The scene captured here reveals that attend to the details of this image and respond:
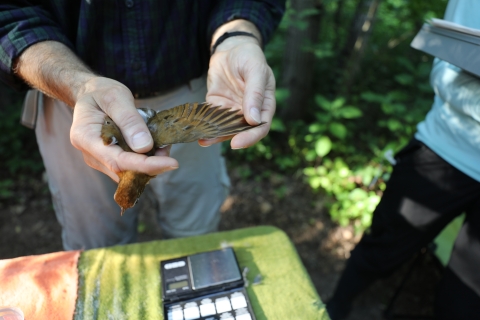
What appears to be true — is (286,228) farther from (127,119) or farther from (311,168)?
(127,119)

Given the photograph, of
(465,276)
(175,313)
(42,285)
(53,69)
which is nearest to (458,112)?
(465,276)

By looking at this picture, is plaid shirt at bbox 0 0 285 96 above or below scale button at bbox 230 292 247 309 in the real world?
above

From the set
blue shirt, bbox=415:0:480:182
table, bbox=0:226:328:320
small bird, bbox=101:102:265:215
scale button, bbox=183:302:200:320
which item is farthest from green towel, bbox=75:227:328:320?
blue shirt, bbox=415:0:480:182

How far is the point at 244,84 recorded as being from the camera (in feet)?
5.53

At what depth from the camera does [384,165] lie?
12.9ft

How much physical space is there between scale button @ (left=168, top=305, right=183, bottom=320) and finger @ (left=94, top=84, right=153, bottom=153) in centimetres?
76

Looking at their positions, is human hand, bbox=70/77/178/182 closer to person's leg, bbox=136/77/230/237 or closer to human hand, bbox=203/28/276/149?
human hand, bbox=203/28/276/149

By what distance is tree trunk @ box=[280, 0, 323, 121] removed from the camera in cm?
432

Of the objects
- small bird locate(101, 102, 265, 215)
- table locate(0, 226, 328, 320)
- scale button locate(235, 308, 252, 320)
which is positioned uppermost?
small bird locate(101, 102, 265, 215)

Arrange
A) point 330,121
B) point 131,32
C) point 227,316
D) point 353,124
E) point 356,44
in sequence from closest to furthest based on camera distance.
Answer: point 227,316
point 131,32
point 330,121
point 356,44
point 353,124

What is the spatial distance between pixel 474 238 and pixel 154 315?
5.54ft

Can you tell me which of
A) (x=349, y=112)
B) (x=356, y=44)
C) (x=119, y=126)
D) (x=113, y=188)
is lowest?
(x=349, y=112)

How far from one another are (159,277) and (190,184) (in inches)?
25.6

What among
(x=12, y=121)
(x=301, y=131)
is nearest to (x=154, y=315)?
(x=301, y=131)
